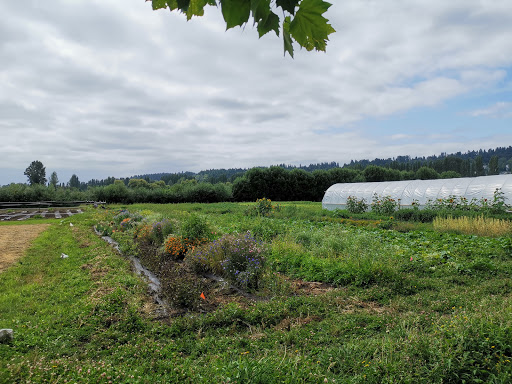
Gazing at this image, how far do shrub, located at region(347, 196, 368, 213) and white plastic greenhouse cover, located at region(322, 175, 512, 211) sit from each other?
873 mm

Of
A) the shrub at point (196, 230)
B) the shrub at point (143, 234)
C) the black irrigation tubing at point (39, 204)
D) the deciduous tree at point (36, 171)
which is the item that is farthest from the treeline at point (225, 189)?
the shrub at point (196, 230)

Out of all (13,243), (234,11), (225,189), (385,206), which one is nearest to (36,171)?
(225,189)

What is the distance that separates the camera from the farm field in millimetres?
2758

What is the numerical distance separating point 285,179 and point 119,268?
40.8m

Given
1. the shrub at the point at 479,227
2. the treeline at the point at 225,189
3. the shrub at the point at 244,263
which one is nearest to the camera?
the shrub at the point at 244,263

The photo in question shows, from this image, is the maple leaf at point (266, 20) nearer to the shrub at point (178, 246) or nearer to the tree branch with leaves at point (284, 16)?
the tree branch with leaves at point (284, 16)

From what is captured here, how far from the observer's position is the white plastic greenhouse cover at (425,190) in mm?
16266

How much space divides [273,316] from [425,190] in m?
18.2

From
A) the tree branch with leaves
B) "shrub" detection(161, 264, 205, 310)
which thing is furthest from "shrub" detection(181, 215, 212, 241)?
the tree branch with leaves

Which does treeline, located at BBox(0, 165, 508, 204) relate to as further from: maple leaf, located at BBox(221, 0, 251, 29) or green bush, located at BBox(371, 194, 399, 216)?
maple leaf, located at BBox(221, 0, 251, 29)

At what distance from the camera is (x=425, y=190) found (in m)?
19.2

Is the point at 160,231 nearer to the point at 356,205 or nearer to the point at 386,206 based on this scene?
the point at 386,206

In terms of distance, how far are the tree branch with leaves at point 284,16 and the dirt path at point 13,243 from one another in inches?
383

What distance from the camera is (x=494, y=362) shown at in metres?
2.56
